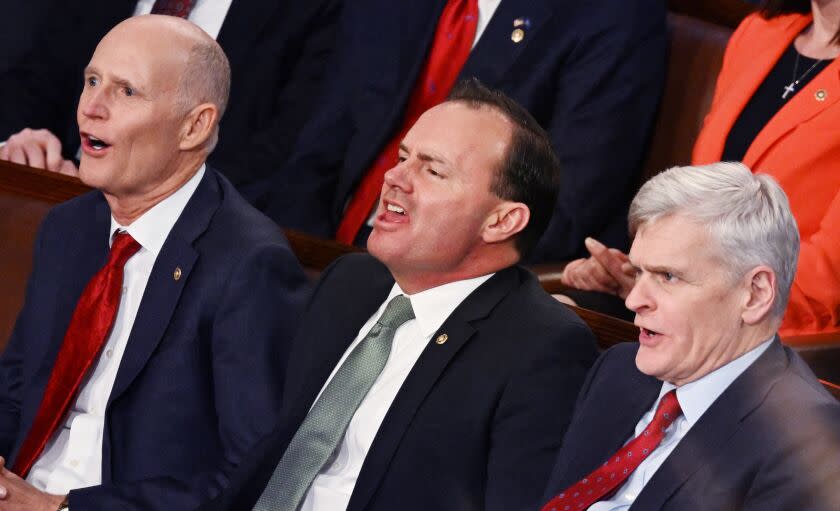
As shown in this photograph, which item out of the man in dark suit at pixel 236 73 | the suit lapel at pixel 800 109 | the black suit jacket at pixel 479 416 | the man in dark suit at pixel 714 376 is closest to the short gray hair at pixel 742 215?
the man in dark suit at pixel 714 376

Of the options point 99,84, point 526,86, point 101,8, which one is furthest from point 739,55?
point 101,8

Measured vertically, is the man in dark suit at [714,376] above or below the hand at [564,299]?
above

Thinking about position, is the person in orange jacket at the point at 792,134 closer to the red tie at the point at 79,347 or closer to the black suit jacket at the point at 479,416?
the black suit jacket at the point at 479,416

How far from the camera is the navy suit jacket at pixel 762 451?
1437 millimetres

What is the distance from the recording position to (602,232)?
261 centimetres

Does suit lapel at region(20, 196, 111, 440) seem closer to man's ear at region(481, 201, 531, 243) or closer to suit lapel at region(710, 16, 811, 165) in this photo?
man's ear at region(481, 201, 531, 243)

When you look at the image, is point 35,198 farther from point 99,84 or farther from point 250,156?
point 250,156

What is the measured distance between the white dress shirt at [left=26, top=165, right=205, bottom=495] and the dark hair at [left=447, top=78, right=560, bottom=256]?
49 centimetres

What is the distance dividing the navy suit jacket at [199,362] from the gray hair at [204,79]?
0.50ft

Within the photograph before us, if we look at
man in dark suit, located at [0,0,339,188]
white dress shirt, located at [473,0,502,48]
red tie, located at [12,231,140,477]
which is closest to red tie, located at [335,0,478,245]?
white dress shirt, located at [473,0,502,48]

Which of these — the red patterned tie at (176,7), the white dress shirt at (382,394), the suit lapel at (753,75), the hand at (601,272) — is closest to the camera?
the white dress shirt at (382,394)

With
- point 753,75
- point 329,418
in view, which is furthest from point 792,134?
point 329,418

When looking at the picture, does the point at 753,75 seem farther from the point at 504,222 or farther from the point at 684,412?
the point at 684,412

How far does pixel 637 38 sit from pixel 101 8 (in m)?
1.21
